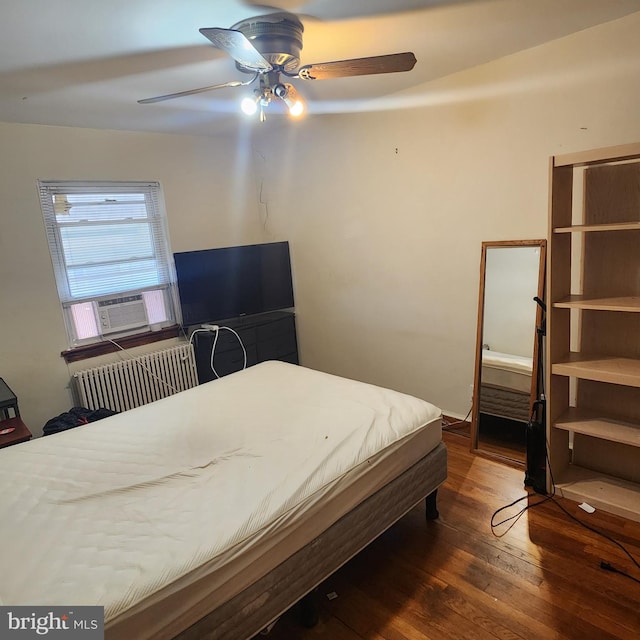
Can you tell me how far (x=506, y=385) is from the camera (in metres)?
2.85

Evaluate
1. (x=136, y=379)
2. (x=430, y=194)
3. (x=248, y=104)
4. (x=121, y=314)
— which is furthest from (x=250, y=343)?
(x=248, y=104)

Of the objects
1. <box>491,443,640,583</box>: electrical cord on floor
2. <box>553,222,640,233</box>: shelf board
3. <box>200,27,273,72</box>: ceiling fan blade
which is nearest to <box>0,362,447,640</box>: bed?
<box>491,443,640,583</box>: electrical cord on floor

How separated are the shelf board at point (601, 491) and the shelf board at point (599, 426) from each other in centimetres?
27

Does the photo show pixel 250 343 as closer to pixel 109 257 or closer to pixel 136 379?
pixel 136 379

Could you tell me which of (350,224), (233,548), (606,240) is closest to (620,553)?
(606,240)

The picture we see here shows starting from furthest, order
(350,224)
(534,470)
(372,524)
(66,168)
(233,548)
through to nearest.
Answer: (350,224)
(66,168)
(534,470)
(372,524)
(233,548)

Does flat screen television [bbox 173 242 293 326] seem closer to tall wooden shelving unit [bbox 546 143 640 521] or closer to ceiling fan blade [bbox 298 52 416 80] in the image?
ceiling fan blade [bbox 298 52 416 80]

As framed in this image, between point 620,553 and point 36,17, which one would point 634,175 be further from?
point 36,17

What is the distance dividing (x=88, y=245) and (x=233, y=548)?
2819 mm

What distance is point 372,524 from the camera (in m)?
1.85

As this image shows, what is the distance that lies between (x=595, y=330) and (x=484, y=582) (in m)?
1.46

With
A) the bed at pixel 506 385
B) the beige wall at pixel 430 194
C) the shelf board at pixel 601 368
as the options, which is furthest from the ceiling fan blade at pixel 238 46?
the bed at pixel 506 385

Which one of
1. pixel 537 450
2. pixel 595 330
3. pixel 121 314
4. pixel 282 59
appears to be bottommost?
pixel 537 450

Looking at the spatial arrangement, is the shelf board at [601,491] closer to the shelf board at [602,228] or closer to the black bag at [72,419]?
the shelf board at [602,228]
